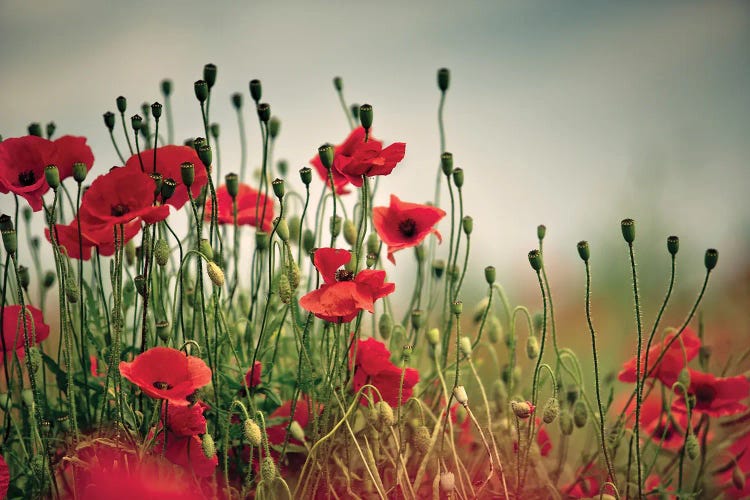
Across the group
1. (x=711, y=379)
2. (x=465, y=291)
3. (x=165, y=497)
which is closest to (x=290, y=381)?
(x=165, y=497)

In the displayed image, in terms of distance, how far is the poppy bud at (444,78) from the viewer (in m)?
1.44

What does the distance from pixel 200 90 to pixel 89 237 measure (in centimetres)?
25

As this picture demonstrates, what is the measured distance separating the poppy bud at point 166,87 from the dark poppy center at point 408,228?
1.73 ft

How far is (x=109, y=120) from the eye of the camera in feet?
4.34

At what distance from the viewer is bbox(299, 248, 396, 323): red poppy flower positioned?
108cm

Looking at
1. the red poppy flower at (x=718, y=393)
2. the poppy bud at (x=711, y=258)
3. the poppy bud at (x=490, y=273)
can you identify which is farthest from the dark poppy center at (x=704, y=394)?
the poppy bud at (x=490, y=273)

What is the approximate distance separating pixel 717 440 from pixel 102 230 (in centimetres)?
115

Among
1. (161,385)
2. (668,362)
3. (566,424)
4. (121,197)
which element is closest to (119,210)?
(121,197)

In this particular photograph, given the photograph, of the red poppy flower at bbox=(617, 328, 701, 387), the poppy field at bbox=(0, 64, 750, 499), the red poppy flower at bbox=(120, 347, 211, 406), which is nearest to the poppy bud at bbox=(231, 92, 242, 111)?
the poppy field at bbox=(0, 64, 750, 499)

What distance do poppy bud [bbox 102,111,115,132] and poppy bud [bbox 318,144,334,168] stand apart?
0.39 meters

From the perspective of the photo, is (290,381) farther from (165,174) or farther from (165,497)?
(165,497)

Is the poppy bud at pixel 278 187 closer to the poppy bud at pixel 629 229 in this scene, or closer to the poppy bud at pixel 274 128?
the poppy bud at pixel 274 128

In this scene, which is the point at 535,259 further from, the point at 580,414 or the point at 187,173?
the point at 187,173

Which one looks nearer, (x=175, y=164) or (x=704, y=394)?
(x=175, y=164)
